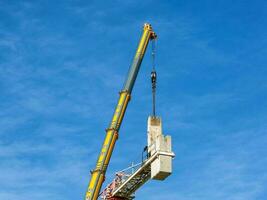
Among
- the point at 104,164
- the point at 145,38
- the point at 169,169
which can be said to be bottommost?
the point at 169,169

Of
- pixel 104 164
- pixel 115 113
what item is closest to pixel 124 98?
pixel 115 113

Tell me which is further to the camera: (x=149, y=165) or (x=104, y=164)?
(x=104, y=164)

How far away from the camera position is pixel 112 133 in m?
71.7

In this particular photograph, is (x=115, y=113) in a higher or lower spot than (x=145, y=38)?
lower

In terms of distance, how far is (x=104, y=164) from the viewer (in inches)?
2783

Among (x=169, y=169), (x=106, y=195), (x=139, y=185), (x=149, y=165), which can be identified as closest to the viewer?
(x=169, y=169)

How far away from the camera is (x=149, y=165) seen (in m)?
64.0

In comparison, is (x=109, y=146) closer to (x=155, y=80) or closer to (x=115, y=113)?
(x=115, y=113)

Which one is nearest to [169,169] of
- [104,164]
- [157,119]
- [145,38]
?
[157,119]

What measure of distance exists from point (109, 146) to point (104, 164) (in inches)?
81.4

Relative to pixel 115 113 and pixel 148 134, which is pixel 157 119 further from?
pixel 115 113

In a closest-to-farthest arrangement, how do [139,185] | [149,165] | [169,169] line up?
[169,169], [149,165], [139,185]

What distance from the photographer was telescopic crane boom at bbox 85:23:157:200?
70250 millimetres

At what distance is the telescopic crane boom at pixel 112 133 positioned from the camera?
70250 mm
